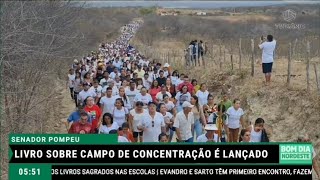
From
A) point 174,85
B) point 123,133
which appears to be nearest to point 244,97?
point 174,85

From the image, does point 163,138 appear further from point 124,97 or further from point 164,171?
point 124,97

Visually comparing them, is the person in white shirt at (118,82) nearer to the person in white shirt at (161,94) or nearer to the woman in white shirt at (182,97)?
the person in white shirt at (161,94)

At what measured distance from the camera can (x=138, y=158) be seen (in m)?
7.46

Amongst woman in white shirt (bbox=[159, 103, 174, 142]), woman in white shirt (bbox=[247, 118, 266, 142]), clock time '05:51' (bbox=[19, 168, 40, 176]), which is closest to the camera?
clock time '05:51' (bbox=[19, 168, 40, 176])

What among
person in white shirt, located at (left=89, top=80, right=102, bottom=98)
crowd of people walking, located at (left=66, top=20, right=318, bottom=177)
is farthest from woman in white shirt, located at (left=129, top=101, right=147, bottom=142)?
person in white shirt, located at (left=89, top=80, right=102, bottom=98)

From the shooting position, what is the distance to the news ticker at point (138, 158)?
7344 mm

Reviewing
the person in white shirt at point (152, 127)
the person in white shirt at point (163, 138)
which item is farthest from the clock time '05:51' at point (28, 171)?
the person in white shirt at point (152, 127)

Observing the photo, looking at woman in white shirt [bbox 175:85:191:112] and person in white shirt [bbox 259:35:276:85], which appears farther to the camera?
person in white shirt [bbox 259:35:276:85]

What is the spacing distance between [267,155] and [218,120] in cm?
416

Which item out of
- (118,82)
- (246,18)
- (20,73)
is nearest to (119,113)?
(20,73)

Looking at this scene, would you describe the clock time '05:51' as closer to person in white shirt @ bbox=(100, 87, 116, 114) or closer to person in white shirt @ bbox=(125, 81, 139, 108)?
person in white shirt @ bbox=(100, 87, 116, 114)

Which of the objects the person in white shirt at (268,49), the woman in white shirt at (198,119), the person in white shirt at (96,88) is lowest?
the woman in white shirt at (198,119)

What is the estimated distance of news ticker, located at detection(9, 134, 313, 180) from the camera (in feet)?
24.1

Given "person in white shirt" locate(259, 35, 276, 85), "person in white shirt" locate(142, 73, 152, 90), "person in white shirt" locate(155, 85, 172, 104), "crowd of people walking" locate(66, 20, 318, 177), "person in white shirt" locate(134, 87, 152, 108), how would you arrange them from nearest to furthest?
1. "crowd of people walking" locate(66, 20, 318, 177)
2. "person in white shirt" locate(134, 87, 152, 108)
3. "person in white shirt" locate(155, 85, 172, 104)
4. "person in white shirt" locate(259, 35, 276, 85)
5. "person in white shirt" locate(142, 73, 152, 90)
